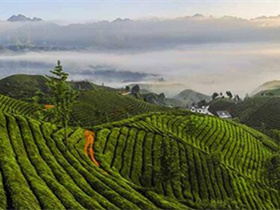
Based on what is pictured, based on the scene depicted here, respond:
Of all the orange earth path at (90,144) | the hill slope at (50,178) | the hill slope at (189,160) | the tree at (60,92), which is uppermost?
the tree at (60,92)

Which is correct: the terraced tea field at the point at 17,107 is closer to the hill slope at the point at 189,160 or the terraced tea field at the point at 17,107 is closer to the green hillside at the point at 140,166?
the green hillside at the point at 140,166

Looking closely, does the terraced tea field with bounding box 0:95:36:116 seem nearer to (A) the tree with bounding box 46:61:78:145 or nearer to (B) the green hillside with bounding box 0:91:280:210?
(B) the green hillside with bounding box 0:91:280:210

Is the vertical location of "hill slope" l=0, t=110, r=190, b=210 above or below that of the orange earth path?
above

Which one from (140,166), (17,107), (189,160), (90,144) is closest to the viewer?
(140,166)

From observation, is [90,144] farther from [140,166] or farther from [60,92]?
[60,92]

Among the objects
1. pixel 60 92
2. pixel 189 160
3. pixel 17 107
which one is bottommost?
pixel 189 160

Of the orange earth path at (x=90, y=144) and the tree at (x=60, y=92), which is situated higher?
the tree at (x=60, y=92)

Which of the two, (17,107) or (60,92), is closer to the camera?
(60,92)

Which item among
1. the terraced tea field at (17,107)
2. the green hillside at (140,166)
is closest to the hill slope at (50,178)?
the green hillside at (140,166)

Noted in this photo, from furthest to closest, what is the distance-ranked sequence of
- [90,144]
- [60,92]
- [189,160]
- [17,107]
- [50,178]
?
1. [17,107]
2. [189,160]
3. [90,144]
4. [60,92]
5. [50,178]

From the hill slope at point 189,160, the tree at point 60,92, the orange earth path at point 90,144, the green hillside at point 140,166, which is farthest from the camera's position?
the hill slope at point 189,160

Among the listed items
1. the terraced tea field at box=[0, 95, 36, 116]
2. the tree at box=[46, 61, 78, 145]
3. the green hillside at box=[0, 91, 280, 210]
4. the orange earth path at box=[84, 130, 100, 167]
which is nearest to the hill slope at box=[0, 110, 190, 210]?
the green hillside at box=[0, 91, 280, 210]

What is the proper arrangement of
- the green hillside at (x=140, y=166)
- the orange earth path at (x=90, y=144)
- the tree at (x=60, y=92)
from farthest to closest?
the orange earth path at (x=90, y=144), the tree at (x=60, y=92), the green hillside at (x=140, y=166)

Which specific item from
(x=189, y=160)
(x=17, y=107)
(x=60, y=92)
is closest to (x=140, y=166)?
(x=189, y=160)
